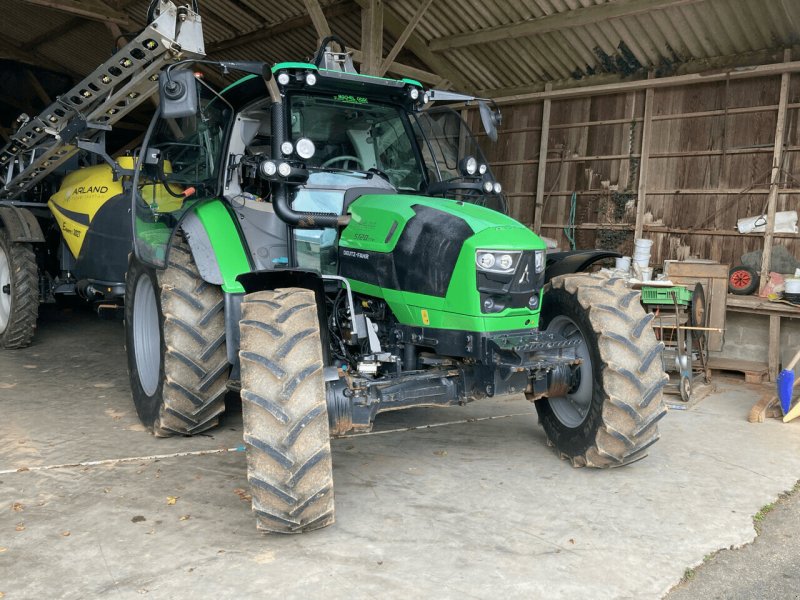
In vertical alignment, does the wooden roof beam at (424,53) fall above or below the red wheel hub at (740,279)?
above

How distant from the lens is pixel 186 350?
13.9 feet

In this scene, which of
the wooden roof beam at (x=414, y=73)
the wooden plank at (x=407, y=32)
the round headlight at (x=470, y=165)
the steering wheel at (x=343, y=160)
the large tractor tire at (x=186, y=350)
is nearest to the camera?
the large tractor tire at (x=186, y=350)

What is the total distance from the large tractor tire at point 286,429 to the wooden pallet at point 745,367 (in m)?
5.37

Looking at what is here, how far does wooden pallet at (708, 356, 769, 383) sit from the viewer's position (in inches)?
279

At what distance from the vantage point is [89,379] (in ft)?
21.0

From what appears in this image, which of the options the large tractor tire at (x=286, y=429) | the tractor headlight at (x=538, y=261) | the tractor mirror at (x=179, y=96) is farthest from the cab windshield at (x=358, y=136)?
the large tractor tire at (x=286, y=429)

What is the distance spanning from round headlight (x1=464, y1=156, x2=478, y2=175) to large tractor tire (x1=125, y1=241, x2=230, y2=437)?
171 cm

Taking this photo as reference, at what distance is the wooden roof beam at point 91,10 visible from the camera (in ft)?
33.4

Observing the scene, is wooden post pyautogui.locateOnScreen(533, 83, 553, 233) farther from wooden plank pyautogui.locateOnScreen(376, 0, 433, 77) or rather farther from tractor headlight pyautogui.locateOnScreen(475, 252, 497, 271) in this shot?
tractor headlight pyautogui.locateOnScreen(475, 252, 497, 271)

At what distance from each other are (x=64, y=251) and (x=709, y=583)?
6667 mm

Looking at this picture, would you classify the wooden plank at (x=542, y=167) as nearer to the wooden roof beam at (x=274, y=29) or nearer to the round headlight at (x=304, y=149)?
the wooden roof beam at (x=274, y=29)

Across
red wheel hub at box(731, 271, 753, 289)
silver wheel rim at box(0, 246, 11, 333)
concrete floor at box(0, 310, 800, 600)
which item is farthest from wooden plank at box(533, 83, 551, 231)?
silver wheel rim at box(0, 246, 11, 333)

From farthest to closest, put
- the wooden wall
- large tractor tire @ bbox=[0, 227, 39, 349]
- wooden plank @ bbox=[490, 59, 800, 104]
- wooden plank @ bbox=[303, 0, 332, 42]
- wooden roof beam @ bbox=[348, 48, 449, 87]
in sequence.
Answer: wooden roof beam @ bbox=[348, 48, 449, 87], wooden plank @ bbox=[303, 0, 332, 42], the wooden wall, wooden plank @ bbox=[490, 59, 800, 104], large tractor tire @ bbox=[0, 227, 39, 349]

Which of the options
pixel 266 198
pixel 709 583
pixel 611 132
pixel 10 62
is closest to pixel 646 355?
pixel 709 583
